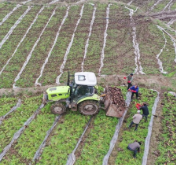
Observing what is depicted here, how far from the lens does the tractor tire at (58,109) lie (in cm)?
989

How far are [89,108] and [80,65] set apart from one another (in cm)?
638

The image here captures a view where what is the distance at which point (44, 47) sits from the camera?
58.5ft

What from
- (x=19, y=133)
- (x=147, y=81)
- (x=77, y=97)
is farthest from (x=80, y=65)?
(x=19, y=133)

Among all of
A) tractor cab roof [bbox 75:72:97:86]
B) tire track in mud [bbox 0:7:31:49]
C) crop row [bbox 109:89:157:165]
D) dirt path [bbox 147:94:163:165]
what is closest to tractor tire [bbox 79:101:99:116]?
tractor cab roof [bbox 75:72:97:86]

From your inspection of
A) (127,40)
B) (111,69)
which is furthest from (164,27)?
(111,69)

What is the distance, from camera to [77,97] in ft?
32.4

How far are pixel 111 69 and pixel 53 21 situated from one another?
1268cm

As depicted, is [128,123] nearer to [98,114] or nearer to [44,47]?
[98,114]

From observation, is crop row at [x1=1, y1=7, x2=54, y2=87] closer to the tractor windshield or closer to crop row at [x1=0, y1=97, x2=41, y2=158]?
crop row at [x1=0, y1=97, x2=41, y2=158]

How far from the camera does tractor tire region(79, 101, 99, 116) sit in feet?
31.9

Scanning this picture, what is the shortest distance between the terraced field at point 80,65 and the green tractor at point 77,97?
0.55 meters

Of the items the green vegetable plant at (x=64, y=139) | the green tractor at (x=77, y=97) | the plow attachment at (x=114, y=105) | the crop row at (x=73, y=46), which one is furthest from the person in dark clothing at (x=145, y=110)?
the crop row at (x=73, y=46)

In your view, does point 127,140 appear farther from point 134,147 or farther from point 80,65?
point 80,65

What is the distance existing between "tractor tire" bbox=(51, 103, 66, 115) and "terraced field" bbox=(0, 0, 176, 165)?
1.05 ft
